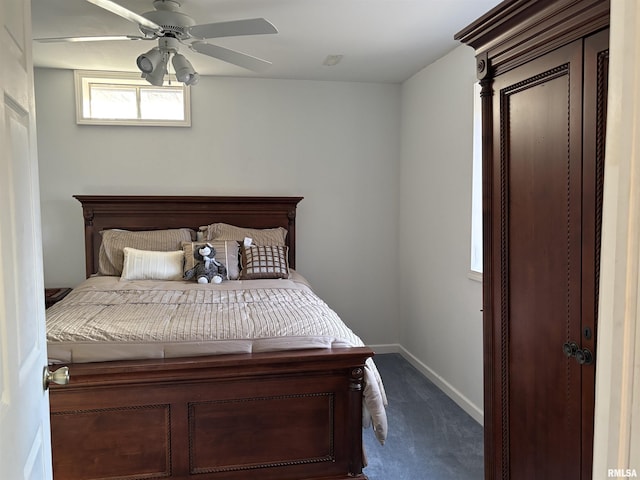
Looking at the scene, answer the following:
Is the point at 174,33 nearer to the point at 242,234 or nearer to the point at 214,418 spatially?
Result: the point at 242,234

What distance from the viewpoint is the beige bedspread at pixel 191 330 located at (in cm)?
224

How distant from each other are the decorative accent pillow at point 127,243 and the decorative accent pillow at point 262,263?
607 millimetres

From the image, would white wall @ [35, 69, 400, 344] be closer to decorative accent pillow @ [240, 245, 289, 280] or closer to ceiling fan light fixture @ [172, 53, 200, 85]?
decorative accent pillow @ [240, 245, 289, 280]

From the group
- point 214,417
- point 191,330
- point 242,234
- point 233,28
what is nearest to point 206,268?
point 242,234

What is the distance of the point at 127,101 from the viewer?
430 centimetres

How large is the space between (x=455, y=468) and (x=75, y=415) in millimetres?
1929

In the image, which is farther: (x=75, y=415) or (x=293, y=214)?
(x=293, y=214)

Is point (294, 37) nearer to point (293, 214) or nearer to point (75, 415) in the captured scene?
point (293, 214)

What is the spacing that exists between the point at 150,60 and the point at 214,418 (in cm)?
197

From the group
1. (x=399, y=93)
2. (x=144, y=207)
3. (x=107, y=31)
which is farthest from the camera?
(x=399, y=93)

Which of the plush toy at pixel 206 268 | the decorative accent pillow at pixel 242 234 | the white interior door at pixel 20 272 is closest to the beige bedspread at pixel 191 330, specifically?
the plush toy at pixel 206 268

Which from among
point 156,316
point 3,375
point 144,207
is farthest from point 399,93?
point 3,375

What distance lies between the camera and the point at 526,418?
144cm

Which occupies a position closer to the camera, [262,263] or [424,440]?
Result: [424,440]
